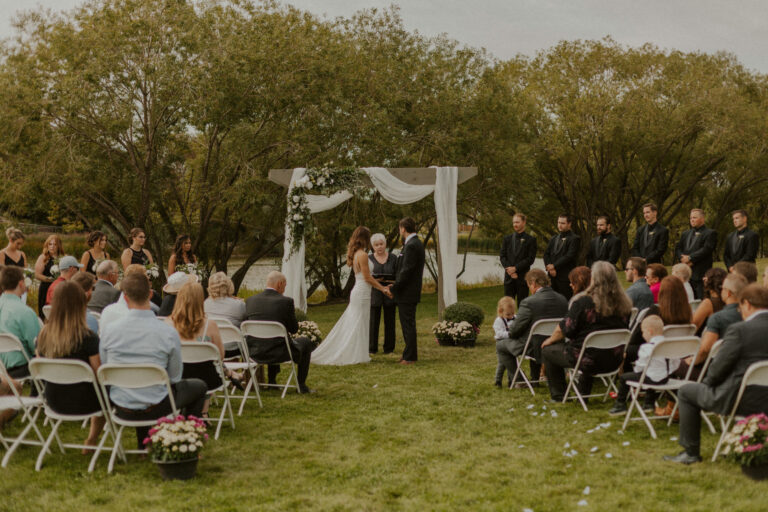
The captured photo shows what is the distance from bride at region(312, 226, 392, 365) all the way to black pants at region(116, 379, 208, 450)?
4.02 meters

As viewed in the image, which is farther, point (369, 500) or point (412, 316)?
point (412, 316)

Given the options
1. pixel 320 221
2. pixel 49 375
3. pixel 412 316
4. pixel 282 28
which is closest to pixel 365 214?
pixel 320 221

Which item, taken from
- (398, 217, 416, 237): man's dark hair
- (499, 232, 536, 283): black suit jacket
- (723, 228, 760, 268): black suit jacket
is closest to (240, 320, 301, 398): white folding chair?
(398, 217, 416, 237): man's dark hair

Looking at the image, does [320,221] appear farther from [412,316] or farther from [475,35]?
[412,316]

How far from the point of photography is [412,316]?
979cm

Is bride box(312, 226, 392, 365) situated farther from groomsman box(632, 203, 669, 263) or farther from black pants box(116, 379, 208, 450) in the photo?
black pants box(116, 379, 208, 450)

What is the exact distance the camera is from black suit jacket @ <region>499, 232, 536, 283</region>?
11297mm

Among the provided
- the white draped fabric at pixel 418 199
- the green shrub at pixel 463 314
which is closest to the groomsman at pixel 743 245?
the green shrub at pixel 463 314

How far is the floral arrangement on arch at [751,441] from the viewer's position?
442 centimetres

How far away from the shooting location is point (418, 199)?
12148mm

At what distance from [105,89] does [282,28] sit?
13.3ft

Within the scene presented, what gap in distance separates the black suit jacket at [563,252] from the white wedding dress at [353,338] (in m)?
3.25

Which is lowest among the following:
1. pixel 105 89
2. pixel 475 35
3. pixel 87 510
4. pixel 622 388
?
pixel 87 510

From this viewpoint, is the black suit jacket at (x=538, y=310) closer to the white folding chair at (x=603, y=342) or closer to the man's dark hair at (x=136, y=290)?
the white folding chair at (x=603, y=342)
